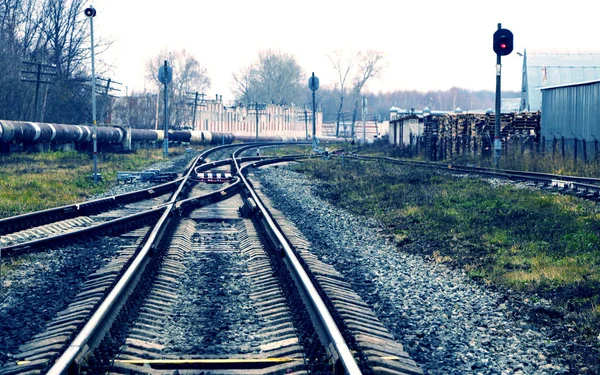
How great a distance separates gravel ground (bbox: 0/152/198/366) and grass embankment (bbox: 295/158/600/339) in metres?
4.45

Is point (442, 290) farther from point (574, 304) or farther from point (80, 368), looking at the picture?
point (80, 368)

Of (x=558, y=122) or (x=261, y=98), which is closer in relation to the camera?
(x=558, y=122)

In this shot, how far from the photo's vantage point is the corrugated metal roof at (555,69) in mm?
56656

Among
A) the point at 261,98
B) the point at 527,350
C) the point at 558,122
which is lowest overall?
the point at 527,350

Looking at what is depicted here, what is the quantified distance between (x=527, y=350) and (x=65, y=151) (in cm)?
3453

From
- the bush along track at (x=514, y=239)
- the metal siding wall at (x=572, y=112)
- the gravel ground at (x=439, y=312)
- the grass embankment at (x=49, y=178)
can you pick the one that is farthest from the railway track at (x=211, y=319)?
the metal siding wall at (x=572, y=112)

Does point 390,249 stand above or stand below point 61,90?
below

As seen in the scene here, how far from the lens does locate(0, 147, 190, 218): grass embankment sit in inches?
613

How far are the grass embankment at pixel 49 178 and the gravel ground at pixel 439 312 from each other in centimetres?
692

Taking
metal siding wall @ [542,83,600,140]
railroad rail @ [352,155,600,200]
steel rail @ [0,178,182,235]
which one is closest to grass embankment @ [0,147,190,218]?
steel rail @ [0,178,182,235]

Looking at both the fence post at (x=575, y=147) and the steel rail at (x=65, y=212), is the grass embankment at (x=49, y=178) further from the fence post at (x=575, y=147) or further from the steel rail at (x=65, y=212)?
the fence post at (x=575, y=147)

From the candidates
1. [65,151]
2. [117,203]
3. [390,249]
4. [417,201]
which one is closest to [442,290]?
[390,249]

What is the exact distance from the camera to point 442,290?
7.65 m

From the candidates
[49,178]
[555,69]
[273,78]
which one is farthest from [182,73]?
[49,178]
